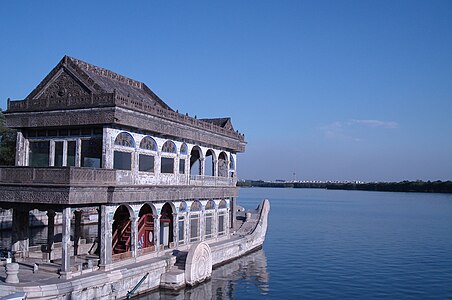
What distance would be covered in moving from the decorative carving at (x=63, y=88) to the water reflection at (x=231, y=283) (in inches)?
402

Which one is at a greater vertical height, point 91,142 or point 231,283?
point 91,142

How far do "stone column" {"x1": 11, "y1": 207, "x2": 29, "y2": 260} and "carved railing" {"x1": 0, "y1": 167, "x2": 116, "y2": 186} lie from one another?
309 cm

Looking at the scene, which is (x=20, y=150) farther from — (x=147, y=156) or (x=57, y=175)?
(x=147, y=156)

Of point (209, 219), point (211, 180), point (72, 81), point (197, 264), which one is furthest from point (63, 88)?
point (209, 219)

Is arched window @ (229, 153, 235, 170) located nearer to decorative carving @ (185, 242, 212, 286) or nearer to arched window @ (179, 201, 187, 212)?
arched window @ (179, 201, 187, 212)

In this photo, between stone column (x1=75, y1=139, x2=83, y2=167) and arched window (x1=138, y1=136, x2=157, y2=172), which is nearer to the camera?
stone column (x1=75, y1=139, x2=83, y2=167)

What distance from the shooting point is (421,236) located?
5519 centimetres

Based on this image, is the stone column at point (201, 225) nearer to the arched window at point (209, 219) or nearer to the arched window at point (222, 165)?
the arched window at point (209, 219)

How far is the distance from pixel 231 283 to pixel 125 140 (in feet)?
36.7

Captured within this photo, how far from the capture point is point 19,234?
2450cm

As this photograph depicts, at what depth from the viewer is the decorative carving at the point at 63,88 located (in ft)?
79.5

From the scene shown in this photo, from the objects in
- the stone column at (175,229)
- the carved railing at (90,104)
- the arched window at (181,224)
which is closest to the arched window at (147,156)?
the carved railing at (90,104)

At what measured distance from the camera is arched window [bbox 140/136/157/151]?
2550 centimetres

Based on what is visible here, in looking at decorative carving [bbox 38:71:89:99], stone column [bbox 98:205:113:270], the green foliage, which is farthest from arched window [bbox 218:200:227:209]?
the green foliage
